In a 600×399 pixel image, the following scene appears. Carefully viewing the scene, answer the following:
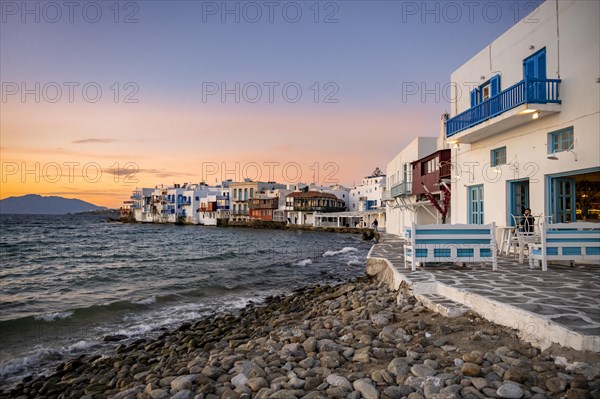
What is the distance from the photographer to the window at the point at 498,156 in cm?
1429

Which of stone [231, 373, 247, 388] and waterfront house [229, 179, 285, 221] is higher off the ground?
waterfront house [229, 179, 285, 221]

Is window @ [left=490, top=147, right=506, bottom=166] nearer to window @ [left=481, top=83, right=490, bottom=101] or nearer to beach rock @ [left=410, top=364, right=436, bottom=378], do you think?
window @ [left=481, top=83, right=490, bottom=101]

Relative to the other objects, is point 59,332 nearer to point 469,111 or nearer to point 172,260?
point 469,111

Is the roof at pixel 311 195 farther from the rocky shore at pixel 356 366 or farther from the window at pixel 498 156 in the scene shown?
the rocky shore at pixel 356 366

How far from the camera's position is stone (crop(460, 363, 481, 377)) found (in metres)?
4.46

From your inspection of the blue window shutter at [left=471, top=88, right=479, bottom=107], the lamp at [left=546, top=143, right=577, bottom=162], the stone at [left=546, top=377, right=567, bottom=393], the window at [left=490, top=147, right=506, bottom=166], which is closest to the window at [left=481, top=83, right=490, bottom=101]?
the blue window shutter at [left=471, top=88, right=479, bottom=107]

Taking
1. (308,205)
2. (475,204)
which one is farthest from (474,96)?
(308,205)

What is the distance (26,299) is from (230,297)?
7.84 m

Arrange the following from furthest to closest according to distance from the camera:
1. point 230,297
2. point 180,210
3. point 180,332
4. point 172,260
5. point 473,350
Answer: point 180,210 < point 172,260 < point 230,297 < point 180,332 < point 473,350

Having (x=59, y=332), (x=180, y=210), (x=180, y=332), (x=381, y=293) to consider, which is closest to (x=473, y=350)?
(x=381, y=293)

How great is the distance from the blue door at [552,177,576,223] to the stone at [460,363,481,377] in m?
8.86

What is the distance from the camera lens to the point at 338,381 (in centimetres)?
473

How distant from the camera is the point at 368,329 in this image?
6.52 m

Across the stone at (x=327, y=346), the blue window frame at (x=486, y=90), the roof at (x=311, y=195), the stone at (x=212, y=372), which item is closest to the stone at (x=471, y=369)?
the stone at (x=327, y=346)
